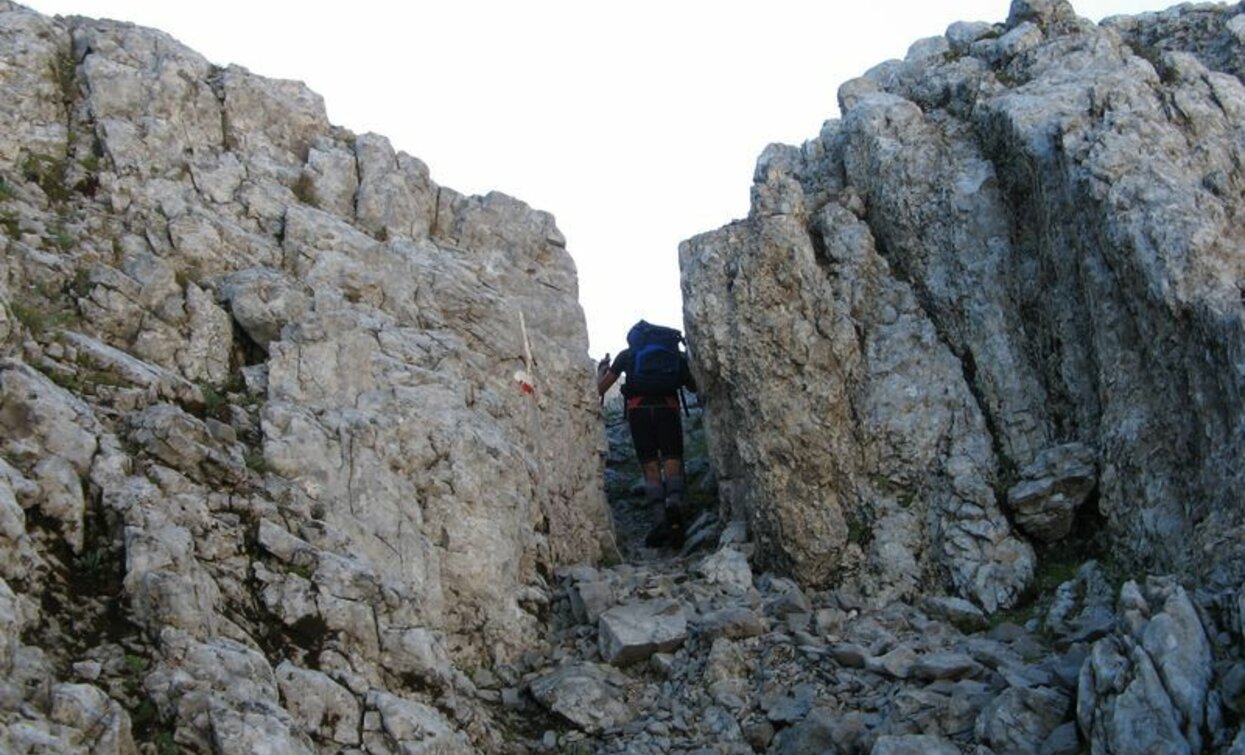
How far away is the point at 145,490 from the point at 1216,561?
509 inches

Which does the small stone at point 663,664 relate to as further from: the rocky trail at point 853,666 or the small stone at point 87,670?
the small stone at point 87,670

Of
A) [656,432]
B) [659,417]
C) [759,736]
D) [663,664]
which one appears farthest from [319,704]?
[659,417]

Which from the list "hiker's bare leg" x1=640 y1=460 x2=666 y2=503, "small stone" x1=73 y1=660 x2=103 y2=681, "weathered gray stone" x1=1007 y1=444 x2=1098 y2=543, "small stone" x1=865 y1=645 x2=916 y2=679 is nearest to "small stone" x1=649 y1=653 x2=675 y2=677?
"small stone" x1=865 y1=645 x2=916 y2=679

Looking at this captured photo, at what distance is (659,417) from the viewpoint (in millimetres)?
23125

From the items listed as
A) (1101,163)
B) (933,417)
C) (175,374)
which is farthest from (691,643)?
(1101,163)

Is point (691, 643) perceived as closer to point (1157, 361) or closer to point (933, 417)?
point (933, 417)

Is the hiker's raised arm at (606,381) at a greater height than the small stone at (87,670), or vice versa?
the hiker's raised arm at (606,381)

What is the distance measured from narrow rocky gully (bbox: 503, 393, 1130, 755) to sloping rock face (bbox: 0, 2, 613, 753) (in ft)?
4.28

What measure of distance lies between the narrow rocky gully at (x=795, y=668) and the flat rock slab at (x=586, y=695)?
0.8 inches

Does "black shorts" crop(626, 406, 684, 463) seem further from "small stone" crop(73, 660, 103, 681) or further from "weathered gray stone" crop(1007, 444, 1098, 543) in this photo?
"small stone" crop(73, 660, 103, 681)

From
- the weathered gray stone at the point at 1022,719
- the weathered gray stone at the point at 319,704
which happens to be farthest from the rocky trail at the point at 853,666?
the weathered gray stone at the point at 319,704

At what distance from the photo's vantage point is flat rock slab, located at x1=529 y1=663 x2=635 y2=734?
15719 mm

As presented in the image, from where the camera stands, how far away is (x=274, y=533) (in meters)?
14.8

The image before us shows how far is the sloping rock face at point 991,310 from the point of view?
1616 cm
